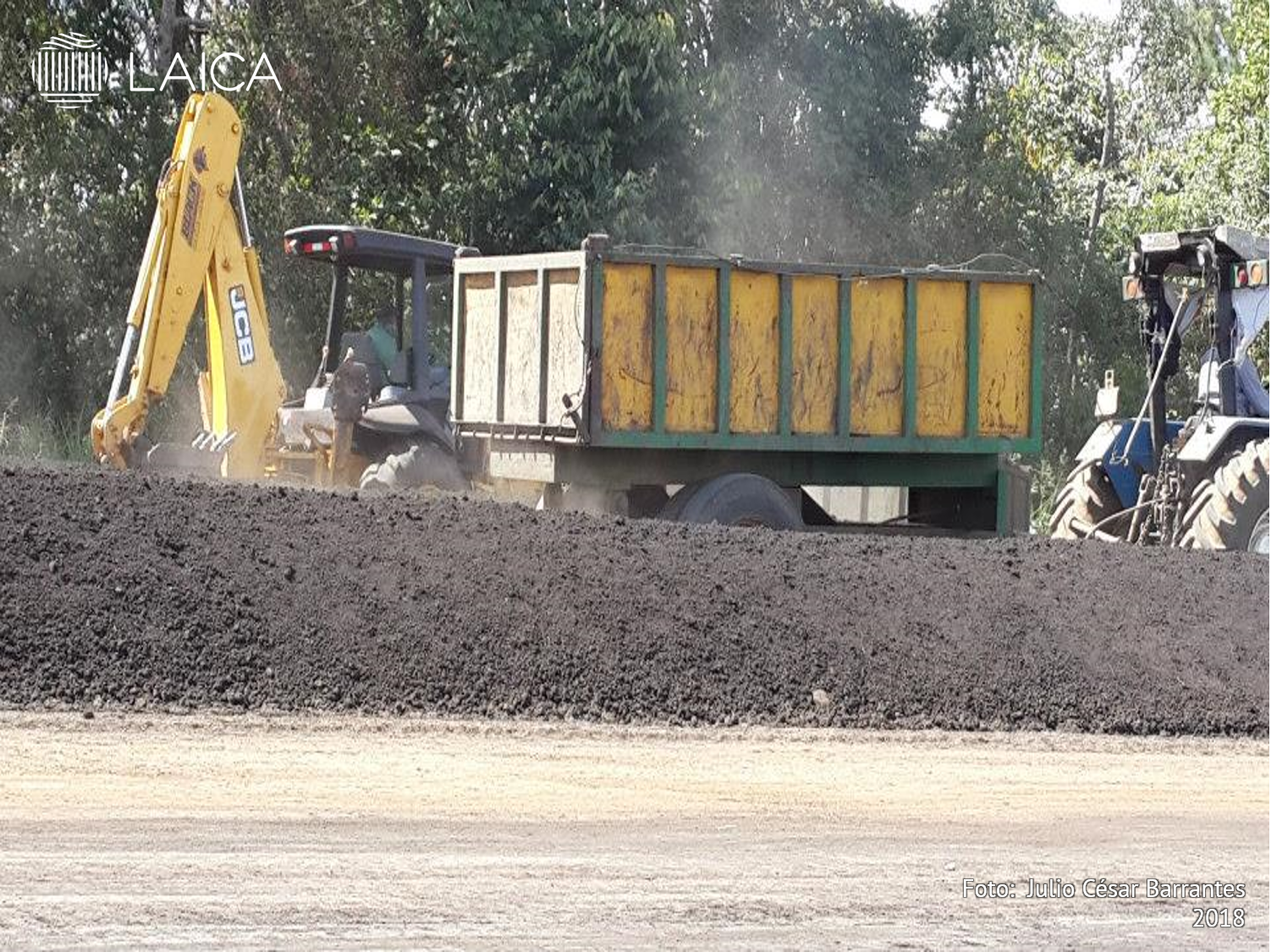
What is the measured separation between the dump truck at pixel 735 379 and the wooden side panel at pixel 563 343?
0.02 meters

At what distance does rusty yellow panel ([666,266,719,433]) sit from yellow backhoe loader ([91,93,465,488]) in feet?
9.41

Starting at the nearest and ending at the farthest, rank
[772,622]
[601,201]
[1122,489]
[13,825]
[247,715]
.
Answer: [13,825] < [1122,489] < [247,715] < [772,622] < [601,201]

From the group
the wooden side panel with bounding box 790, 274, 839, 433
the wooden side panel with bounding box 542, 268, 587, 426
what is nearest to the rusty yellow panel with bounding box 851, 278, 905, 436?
the wooden side panel with bounding box 790, 274, 839, 433

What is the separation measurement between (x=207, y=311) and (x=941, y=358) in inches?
269

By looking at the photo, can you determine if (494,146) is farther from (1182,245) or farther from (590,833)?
(590,833)

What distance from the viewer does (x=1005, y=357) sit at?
15461 millimetres

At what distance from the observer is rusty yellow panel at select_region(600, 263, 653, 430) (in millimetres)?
14219

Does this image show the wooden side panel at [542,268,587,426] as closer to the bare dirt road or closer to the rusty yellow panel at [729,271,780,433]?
the rusty yellow panel at [729,271,780,433]

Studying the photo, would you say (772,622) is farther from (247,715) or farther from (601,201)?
(601,201)

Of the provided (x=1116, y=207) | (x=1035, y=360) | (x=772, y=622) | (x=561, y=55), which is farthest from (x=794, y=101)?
(x=772, y=622)

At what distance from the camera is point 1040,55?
29.0 m

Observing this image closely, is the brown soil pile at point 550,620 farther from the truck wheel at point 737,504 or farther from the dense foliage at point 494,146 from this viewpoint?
the dense foliage at point 494,146

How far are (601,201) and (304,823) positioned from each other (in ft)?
55.4

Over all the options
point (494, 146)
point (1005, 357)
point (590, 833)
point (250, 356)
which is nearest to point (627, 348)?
point (1005, 357)
